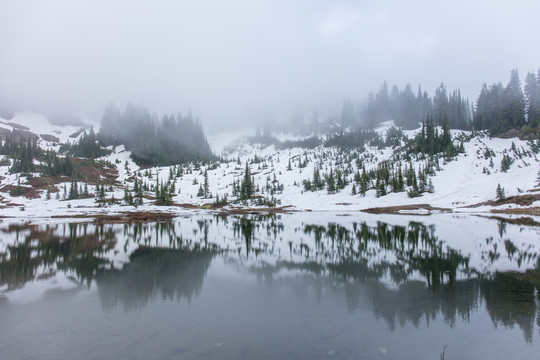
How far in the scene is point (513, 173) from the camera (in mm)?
76938

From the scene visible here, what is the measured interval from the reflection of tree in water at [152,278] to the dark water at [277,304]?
0.10 m

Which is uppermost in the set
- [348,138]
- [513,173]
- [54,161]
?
[348,138]

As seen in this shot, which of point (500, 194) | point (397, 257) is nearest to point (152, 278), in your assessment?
point (397, 257)

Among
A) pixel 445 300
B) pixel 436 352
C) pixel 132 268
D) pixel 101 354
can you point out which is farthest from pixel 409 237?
pixel 101 354

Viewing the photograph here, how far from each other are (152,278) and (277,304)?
325 inches

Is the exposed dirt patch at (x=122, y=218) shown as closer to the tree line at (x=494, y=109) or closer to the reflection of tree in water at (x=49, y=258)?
the reflection of tree in water at (x=49, y=258)

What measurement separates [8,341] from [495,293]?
1869 centimetres

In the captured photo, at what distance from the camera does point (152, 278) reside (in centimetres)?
1602

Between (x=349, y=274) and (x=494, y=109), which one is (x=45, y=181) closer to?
(x=349, y=274)

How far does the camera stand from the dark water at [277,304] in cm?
823

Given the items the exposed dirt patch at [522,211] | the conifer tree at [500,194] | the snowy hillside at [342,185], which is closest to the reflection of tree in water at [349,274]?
the exposed dirt patch at [522,211]

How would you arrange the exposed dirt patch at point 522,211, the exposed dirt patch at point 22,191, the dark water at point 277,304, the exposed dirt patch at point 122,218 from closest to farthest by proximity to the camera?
the dark water at point 277,304 < the exposed dirt patch at point 522,211 < the exposed dirt patch at point 122,218 < the exposed dirt patch at point 22,191

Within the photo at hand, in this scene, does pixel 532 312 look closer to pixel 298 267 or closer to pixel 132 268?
pixel 298 267

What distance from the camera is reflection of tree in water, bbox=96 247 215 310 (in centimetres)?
1289
